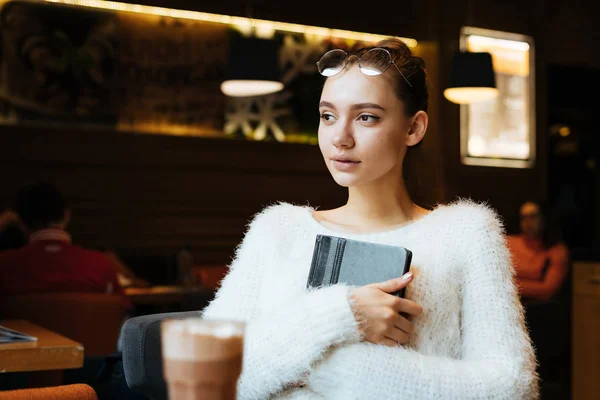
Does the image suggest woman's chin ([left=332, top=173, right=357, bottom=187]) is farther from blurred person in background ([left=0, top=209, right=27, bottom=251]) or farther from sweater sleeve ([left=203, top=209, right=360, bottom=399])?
blurred person in background ([left=0, top=209, right=27, bottom=251])

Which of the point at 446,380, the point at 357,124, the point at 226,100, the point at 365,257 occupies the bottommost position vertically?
the point at 446,380

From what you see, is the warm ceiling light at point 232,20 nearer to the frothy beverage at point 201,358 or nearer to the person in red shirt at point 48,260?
the person in red shirt at point 48,260

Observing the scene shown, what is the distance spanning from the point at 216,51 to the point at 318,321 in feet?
20.1

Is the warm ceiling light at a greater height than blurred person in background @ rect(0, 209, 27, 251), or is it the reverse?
the warm ceiling light

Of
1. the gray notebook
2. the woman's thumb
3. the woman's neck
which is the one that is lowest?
the woman's thumb

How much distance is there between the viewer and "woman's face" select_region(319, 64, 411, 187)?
1.62 metres

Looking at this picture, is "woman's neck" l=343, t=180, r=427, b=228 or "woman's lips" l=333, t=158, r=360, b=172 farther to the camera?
"woman's neck" l=343, t=180, r=427, b=228

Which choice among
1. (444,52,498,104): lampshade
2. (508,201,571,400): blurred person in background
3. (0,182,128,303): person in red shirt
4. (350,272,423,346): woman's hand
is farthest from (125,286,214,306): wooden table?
(350,272,423,346): woman's hand

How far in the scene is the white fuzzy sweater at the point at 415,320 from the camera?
1.40 m

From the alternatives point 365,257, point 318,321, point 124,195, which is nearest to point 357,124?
point 365,257

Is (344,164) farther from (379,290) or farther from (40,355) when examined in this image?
(40,355)

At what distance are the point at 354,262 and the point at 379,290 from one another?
96 mm

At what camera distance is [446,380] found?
4.70 feet

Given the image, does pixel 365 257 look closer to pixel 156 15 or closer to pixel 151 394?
pixel 151 394
